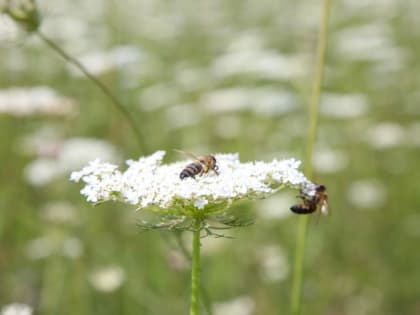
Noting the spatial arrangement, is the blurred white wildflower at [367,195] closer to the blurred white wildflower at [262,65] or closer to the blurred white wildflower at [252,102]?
the blurred white wildflower at [252,102]

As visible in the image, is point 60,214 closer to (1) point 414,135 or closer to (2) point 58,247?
(2) point 58,247

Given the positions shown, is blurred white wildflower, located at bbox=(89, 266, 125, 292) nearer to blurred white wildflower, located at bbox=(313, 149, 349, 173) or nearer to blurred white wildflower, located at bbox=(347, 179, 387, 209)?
blurred white wildflower, located at bbox=(313, 149, 349, 173)

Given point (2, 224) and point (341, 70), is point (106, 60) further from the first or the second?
point (341, 70)

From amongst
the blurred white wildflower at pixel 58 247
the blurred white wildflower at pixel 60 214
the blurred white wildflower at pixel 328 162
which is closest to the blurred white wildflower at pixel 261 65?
the blurred white wildflower at pixel 328 162

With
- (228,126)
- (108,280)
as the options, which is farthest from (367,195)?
(108,280)

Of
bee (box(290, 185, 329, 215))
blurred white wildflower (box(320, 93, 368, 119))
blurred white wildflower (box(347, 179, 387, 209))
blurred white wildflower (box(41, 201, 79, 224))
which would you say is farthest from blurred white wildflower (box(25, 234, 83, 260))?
blurred white wildflower (box(320, 93, 368, 119))
